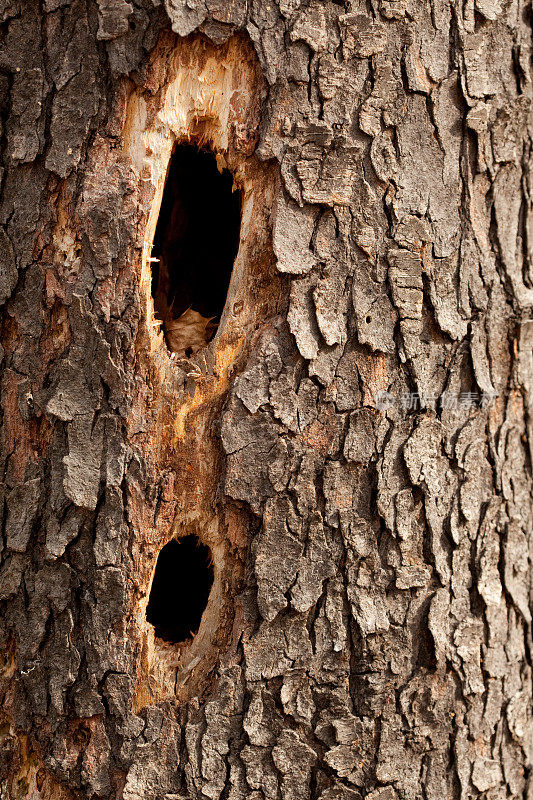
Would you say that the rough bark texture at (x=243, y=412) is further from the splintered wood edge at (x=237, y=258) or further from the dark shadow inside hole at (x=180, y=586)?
the dark shadow inside hole at (x=180, y=586)

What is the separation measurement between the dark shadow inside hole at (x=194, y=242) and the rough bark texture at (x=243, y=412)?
0.83 feet

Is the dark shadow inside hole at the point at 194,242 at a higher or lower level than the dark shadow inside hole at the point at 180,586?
higher

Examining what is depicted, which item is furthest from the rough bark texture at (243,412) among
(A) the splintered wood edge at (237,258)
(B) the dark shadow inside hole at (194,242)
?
(B) the dark shadow inside hole at (194,242)

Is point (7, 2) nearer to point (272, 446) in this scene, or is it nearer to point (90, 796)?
point (272, 446)

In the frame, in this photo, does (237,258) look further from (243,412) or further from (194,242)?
(194,242)

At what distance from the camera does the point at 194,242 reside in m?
1.95

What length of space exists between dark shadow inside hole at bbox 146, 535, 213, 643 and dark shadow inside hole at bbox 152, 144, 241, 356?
592 millimetres

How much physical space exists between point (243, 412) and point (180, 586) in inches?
29.4

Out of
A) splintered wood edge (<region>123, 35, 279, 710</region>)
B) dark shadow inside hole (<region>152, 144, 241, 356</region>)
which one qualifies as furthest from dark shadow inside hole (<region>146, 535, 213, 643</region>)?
dark shadow inside hole (<region>152, 144, 241, 356</region>)

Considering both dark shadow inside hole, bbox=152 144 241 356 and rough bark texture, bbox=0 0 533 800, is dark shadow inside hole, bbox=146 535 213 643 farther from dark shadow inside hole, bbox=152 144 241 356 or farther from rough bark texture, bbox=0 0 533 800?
dark shadow inside hole, bbox=152 144 241 356

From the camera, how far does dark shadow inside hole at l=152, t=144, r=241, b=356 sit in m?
1.78

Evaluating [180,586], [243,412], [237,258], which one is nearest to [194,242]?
[237,258]

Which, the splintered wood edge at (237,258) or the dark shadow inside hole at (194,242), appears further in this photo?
the dark shadow inside hole at (194,242)

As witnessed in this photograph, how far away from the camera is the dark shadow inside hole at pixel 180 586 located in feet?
6.15
